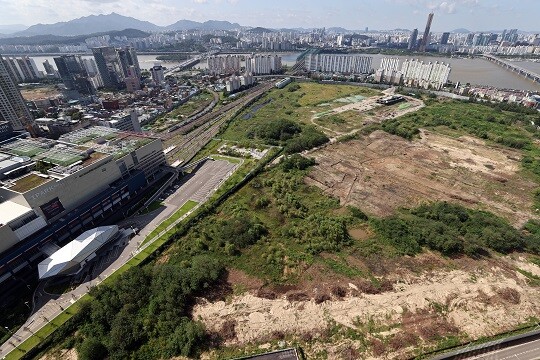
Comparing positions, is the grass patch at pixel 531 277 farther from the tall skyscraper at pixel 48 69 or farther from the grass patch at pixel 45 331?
the tall skyscraper at pixel 48 69

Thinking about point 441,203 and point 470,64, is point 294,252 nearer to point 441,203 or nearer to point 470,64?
point 441,203

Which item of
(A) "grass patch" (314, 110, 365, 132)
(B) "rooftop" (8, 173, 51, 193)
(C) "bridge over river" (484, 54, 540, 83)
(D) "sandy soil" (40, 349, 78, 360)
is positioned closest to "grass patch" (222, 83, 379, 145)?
(A) "grass patch" (314, 110, 365, 132)

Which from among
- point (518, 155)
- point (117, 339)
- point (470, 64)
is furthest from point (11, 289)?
point (470, 64)

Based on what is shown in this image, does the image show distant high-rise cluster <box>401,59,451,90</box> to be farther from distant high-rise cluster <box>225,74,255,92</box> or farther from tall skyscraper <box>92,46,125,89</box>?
tall skyscraper <box>92,46,125,89</box>

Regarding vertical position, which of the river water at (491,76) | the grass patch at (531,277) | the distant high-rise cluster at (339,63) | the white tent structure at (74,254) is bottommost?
the river water at (491,76)

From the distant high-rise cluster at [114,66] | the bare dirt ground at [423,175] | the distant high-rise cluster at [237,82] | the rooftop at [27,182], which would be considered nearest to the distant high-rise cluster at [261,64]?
the distant high-rise cluster at [237,82]

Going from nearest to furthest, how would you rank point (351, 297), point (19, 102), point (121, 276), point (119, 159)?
point (351, 297)
point (121, 276)
point (119, 159)
point (19, 102)

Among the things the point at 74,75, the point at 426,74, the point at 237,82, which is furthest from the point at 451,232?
the point at 74,75

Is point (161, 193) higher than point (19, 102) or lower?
lower
